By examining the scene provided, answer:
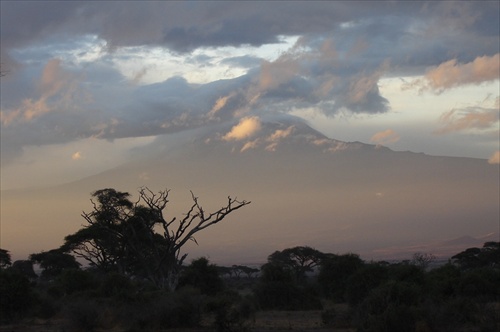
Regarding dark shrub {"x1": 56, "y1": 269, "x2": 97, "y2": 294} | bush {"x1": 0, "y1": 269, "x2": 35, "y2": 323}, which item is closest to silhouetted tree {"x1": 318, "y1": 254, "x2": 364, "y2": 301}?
dark shrub {"x1": 56, "y1": 269, "x2": 97, "y2": 294}

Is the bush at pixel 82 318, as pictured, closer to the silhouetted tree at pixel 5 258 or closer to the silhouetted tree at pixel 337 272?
the silhouetted tree at pixel 337 272

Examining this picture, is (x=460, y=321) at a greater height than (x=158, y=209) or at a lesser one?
lesser

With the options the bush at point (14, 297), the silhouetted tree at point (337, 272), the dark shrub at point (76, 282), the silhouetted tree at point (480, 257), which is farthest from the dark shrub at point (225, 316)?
the silhouetted tree at point (480, 257)

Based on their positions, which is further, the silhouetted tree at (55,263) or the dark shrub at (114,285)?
the silhouetted tree at (55,263)

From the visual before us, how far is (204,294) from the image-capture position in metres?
47.2

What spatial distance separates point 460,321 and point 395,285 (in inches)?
113

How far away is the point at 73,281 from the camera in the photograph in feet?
167

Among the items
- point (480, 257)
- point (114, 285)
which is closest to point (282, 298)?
point (114, 285)

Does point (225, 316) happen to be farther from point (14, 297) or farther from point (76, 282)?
point (76, 282)

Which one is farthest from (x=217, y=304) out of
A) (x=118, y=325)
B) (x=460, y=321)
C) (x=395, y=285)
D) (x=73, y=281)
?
(x=73, y=281)

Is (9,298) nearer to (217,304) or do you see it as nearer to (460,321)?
(217,304)

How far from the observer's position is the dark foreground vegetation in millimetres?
31000

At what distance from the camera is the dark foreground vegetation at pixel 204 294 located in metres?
31.0

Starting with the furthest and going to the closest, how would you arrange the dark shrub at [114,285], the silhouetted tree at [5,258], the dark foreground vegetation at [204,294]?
1. the silhouetted tree at [5,258]
2. the dark shrub at [114,285]
3. the dark foreground vegetation at [204,294]
